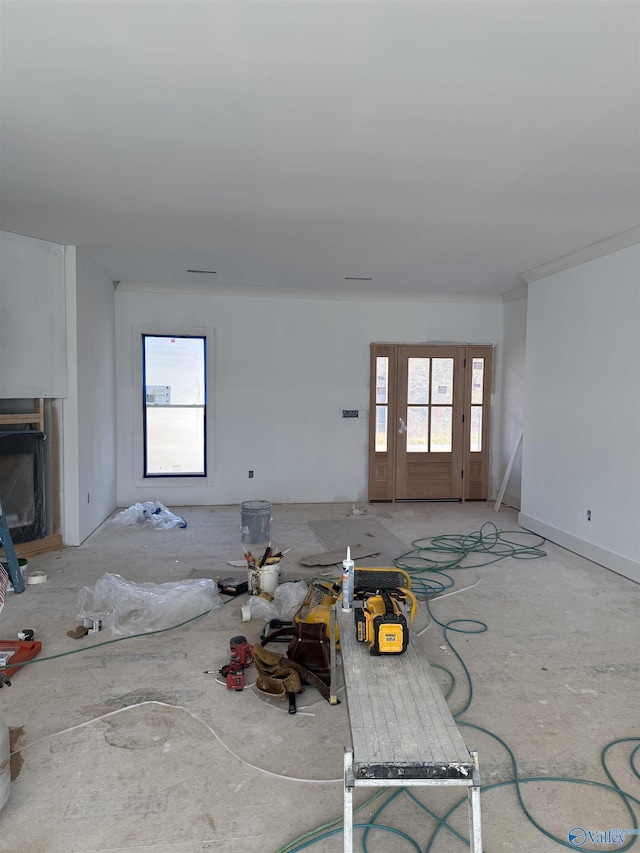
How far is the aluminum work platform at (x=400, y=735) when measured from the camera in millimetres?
1529

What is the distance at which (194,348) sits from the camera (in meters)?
6.92

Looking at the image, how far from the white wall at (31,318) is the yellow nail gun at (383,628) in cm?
377

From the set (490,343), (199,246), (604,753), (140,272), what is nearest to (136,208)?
(199,246)

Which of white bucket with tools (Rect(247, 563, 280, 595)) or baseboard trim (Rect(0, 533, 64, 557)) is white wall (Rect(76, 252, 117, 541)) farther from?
white bucket with tools (Rect(247, 563, 280, 595))

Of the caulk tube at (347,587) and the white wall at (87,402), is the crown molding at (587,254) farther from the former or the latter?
the white wall at (87,402)

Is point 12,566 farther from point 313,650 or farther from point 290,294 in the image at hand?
point 290,294

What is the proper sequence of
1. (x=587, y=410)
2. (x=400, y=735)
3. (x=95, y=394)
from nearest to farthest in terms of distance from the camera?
1. (x=400, y=735)
2. (x=587, y=410)
3. (x=95, y=394)

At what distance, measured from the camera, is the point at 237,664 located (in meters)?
2.90

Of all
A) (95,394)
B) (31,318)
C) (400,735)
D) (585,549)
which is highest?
(31,318)

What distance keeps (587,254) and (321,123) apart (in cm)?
319

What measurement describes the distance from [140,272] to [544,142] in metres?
4.49

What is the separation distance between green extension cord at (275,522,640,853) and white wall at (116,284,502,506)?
2.12 m

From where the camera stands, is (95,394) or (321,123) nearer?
(321,123)

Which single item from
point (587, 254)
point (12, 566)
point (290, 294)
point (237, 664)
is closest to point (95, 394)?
point (12, 566)
